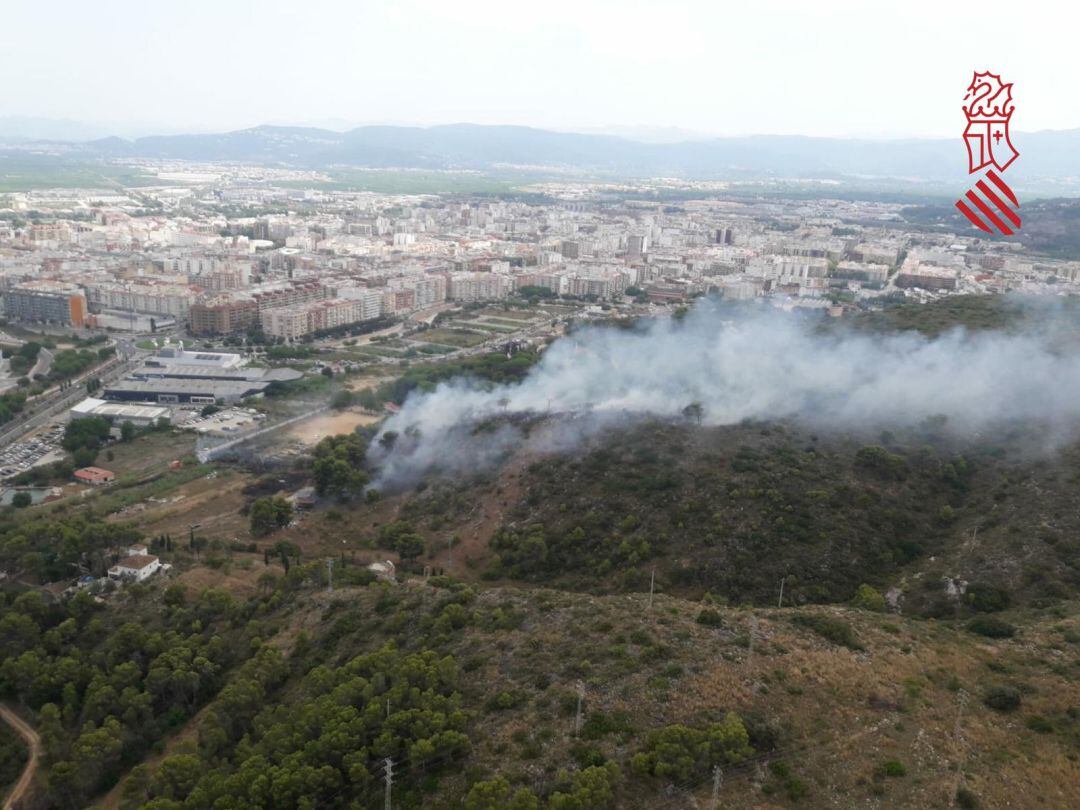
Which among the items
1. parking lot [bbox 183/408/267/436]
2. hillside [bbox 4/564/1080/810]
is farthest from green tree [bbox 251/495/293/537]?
parking lot [bbox 183/408/267/436]

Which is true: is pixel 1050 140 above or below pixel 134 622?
above

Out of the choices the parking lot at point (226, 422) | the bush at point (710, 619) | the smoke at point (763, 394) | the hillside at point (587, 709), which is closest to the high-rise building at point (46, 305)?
the parking lot at point (226, 422)

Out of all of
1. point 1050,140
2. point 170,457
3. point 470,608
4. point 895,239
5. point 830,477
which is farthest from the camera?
point 1050,140

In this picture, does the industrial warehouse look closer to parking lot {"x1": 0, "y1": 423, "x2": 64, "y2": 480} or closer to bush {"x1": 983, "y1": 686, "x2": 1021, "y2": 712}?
parking lot {"x1": 0, "y1": 423, "x2": 64, "y2": 480}

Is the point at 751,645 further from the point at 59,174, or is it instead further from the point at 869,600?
the point at 59,174

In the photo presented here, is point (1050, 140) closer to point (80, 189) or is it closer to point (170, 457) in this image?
point (80, 189)

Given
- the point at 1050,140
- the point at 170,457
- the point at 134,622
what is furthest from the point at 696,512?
the point at 1050,140

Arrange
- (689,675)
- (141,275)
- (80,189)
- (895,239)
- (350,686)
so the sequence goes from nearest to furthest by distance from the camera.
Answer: (689,675), (350,686), (141,275), (895,239), (80,189)
